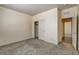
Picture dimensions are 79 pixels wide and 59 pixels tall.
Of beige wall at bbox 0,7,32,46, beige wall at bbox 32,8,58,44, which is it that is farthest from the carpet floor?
beige wall at bbox 32,8,58,44

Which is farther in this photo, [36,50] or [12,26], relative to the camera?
[12,26]

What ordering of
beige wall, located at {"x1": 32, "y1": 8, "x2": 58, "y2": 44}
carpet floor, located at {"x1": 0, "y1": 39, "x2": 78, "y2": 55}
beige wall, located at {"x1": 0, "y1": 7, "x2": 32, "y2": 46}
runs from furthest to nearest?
beige wall, located at {"x1": 32, "y1": 8, "x2": 58, "y2": 44}
beige wall, located at {"x1": 0, "y1": 7, "x2": 32, "y2": 46}
carpet floor, located at {"x1": 0, "y1": 39, "x2": 78, "y2": 55}

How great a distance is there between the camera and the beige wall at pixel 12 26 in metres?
3.57

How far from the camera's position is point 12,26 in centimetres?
407

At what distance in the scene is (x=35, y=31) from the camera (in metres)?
6.15

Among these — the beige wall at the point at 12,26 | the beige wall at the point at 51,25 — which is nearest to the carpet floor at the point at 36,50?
the beige wall at the point at 12,26

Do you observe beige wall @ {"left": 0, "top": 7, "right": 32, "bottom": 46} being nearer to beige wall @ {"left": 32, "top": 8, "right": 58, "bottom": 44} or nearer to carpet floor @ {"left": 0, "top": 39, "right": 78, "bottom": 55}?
carpet floor @ {"left": 0, "top": 39, "right": 78, "bottom": 55}

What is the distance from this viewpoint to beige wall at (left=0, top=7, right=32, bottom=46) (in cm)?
357

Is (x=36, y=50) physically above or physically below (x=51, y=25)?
below

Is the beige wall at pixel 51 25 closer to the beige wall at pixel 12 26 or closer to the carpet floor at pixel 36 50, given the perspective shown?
the carpet floor at pixel 36 50

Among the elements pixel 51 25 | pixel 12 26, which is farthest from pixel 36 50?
pixel 12 26

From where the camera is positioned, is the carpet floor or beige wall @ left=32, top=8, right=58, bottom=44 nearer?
the carpet floor

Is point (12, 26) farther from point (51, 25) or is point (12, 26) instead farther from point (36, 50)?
point (51, 25)
